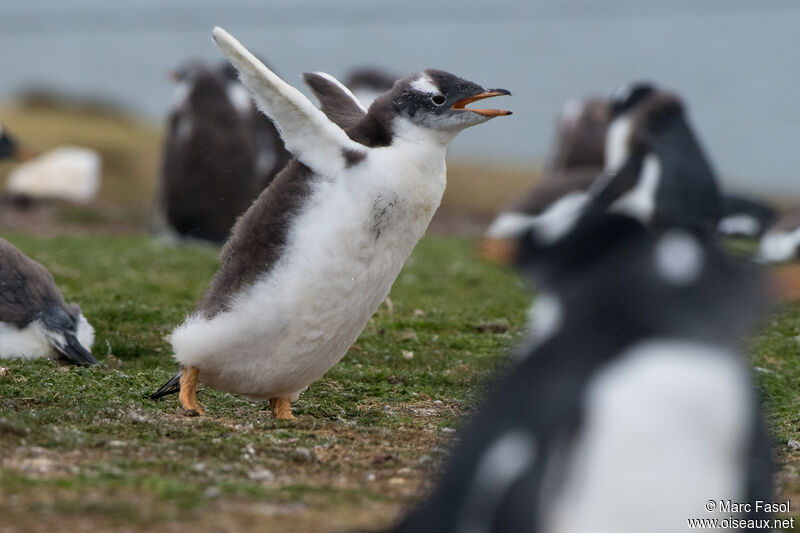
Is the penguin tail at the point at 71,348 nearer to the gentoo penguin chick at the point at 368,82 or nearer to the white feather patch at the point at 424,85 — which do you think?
the white feather patch at the point at 424,85

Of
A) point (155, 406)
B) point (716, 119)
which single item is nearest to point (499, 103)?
point (716, 119)

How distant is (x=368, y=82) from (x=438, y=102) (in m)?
8.15

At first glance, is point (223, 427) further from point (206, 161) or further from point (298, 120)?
point (206, 161)

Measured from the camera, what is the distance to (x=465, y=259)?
10.5m

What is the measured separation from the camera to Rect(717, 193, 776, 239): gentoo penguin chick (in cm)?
1267

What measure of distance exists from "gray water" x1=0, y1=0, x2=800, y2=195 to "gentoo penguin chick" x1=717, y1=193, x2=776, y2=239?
7099 millimetres

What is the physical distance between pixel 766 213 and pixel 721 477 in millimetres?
10983

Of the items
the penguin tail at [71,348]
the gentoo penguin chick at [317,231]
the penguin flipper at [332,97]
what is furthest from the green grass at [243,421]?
the penguin flipper at [332,97]

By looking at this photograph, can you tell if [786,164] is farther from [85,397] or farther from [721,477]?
[721,477]

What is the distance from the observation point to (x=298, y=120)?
4.46 meters

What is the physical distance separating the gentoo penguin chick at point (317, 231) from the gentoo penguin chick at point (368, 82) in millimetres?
7705

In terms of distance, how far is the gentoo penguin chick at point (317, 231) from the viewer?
446 cm

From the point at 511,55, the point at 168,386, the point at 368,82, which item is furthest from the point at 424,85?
the point at 511,55

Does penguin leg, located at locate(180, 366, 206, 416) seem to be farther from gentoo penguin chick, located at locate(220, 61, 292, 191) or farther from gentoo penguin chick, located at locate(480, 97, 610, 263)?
gentoo penguin chick, located at locate(220, 61, 292, 191)
